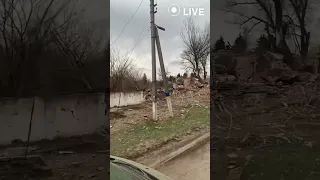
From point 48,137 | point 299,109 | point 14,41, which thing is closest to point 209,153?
A: point 299,109

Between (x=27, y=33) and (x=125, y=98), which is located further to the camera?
(x=125, y=98)

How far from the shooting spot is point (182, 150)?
5.24ft

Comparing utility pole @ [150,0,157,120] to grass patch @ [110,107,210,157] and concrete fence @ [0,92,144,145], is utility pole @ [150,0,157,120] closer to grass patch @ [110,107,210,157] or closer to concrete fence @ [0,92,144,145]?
grass patch @ [110,107,210,157]

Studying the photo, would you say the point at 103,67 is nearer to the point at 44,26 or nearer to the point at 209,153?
the point at 44,26

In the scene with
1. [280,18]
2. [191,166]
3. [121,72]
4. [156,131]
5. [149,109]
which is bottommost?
[191,166]

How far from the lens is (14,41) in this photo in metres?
1.14

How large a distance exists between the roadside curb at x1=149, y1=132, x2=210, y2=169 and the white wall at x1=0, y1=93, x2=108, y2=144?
1.59 ft

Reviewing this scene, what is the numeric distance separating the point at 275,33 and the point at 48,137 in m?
1.22

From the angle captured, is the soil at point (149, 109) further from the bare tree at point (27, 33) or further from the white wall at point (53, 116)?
the bare tree at point (27, 33)

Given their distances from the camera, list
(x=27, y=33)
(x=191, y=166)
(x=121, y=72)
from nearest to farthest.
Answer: (x=27, y=33) → (x=121, y=72) → (x=191, y=166)

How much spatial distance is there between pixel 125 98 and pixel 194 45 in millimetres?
488

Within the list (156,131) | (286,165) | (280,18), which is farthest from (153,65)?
(286,165)

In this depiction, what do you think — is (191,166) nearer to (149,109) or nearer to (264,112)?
(149,109)

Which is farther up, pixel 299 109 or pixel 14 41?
pixel 14 41
